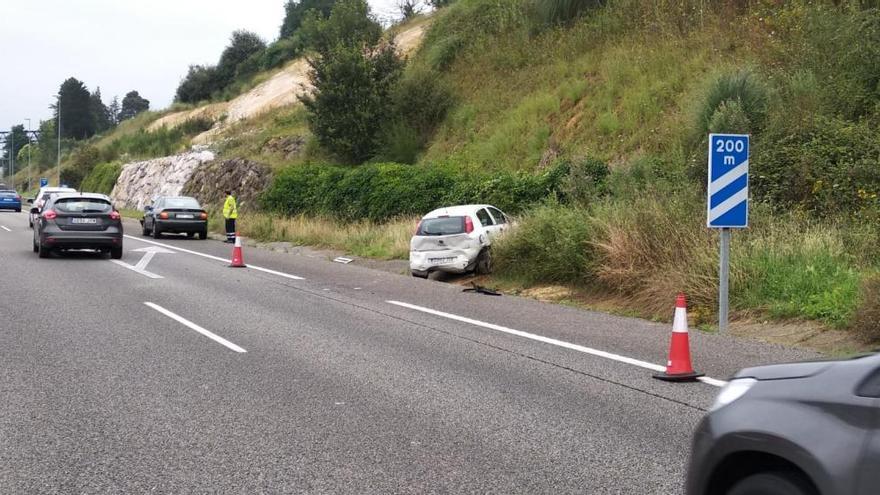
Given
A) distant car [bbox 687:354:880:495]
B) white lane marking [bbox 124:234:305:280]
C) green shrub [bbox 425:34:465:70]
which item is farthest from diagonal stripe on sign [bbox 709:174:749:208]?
green shrub [bbox 425:34:465:70]

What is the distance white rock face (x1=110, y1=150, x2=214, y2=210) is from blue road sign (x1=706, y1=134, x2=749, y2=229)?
4116 centimetres

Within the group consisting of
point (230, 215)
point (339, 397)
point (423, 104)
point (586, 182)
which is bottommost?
point (339, 397)

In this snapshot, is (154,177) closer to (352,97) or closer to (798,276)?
(352,97)

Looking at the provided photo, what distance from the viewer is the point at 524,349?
10305 mm

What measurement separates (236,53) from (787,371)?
89251 millimetres

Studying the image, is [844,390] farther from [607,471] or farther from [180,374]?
[180,374]

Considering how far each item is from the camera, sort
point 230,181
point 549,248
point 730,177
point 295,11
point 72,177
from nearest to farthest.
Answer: point 730,177, point 549,248, point 230,181, point 72,177, point 295,11

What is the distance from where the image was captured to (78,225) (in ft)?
73.3

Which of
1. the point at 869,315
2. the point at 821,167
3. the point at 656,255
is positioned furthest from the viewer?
the point at 821,167

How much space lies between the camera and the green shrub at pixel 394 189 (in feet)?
72.6

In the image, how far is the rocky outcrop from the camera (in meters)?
41.0

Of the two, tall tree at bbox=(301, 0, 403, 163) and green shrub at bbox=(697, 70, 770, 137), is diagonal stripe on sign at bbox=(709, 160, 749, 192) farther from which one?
tall tree at bbox=(301, 0, 403, 163)

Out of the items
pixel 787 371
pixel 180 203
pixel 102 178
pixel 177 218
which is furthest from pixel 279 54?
pixel 787 371

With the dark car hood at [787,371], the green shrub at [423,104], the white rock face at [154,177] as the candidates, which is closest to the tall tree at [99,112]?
the white rock face at [154,177]
